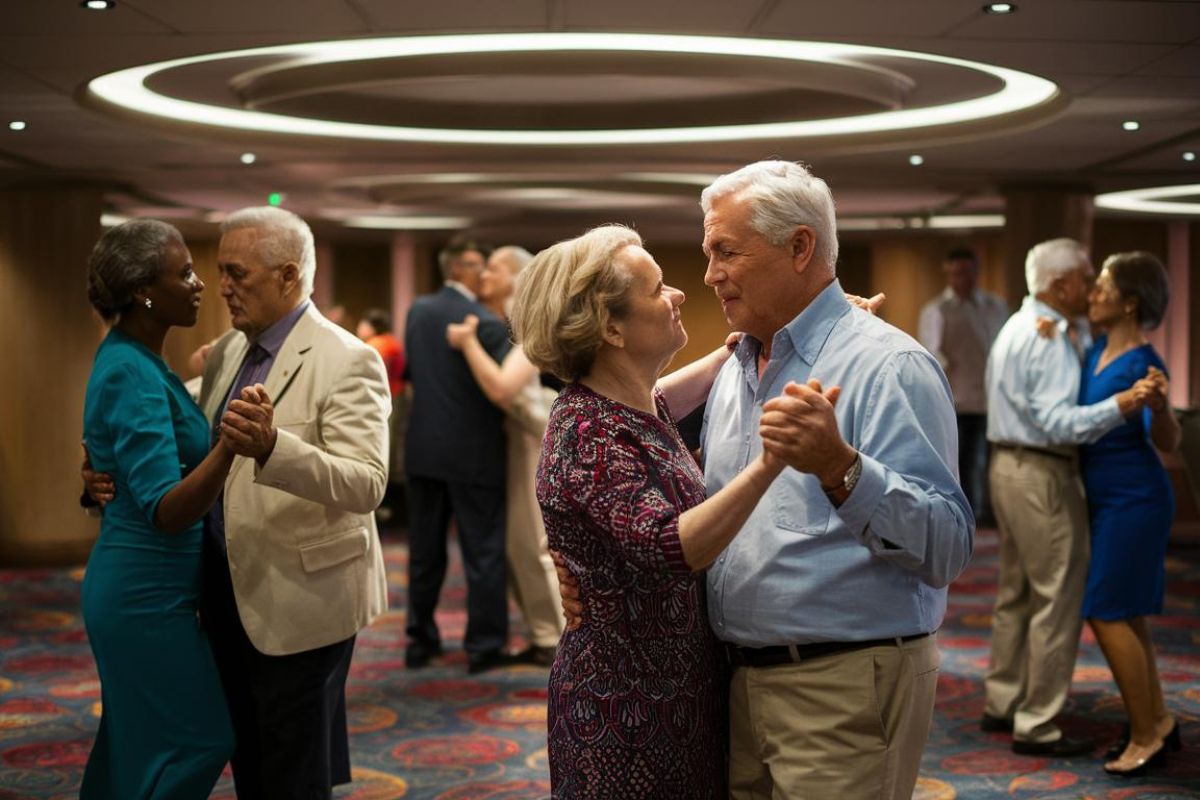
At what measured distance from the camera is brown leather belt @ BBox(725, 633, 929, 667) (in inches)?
84.7

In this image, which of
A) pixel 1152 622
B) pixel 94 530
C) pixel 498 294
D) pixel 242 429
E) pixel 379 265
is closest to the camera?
pixel 242 429

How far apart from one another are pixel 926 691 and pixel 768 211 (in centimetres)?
83

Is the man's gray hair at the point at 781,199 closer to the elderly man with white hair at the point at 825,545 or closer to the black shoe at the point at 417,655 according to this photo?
the elderly man with white hair at the point at 825,545

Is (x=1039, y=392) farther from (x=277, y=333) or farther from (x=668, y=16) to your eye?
(x=277, y=333)

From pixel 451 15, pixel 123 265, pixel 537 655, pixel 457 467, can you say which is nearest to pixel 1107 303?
pixel 451 15

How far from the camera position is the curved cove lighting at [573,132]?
6012 millimetres

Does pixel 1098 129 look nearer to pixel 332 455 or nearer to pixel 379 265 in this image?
pixel 332 455

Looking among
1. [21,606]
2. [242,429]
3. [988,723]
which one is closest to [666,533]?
[242,429]

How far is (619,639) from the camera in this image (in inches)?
86.3

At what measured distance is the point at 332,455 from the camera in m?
2.90

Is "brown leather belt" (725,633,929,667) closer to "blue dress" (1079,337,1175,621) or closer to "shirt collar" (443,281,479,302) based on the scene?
"blue dress" (1079,337,1175,621)

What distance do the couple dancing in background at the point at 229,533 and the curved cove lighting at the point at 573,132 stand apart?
2474mm

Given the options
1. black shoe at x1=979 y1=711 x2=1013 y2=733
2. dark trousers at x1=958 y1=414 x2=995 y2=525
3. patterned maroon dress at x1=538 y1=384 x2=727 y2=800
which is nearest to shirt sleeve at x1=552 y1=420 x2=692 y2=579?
patterned maroon dress at x1=538 y1=384 x2=727 y2=800

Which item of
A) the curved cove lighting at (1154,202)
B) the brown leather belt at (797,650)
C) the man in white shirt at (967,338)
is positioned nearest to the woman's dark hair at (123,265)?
the brown leather belt at (797,650)
